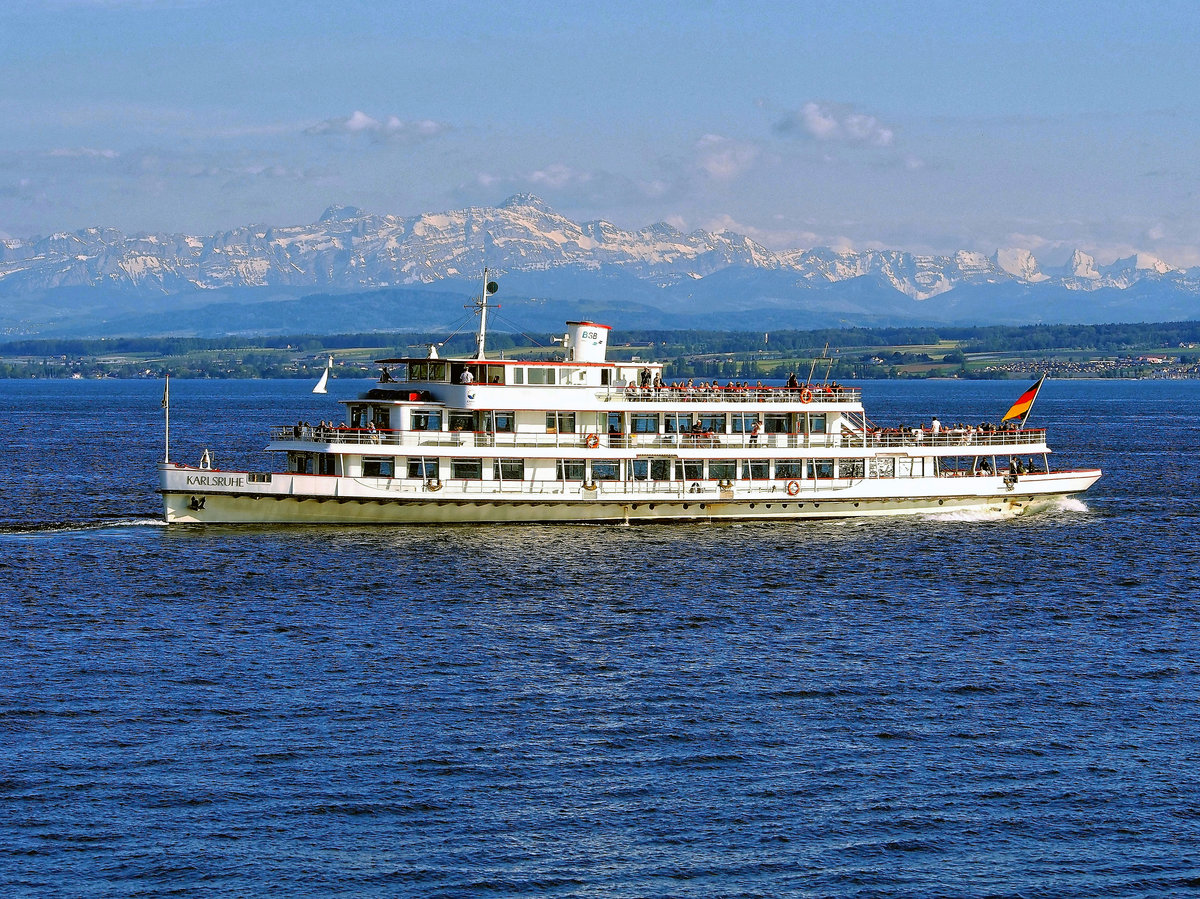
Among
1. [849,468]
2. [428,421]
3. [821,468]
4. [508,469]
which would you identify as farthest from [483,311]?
[849,468]

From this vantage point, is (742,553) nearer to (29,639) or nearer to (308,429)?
(308,429)

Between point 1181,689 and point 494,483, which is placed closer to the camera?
point 1181,689

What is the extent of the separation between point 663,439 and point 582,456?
4706 millimetres

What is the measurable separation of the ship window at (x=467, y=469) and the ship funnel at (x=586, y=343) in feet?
27.1

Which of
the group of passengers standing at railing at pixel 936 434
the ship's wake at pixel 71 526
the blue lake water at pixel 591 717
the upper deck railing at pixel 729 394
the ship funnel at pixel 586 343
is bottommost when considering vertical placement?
the blue lake water at pixel 591 717

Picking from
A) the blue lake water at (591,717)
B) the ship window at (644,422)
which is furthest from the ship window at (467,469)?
the ship window at (644,422)

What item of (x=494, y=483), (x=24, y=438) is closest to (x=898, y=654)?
(x=494, y=483)

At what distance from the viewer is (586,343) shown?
7950cm

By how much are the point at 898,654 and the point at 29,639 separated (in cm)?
2897

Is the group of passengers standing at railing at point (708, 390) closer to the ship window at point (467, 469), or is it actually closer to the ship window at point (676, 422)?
the ship window at point (676, 422)

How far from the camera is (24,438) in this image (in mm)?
156875

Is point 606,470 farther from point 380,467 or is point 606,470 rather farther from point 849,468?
point 849,468

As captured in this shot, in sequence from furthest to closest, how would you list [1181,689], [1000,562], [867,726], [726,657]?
[1000,562] < [726,657] < [1181,689] < [867,726]

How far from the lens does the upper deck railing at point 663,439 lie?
2960 inches
